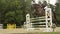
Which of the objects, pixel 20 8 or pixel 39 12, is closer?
pixel 39 12

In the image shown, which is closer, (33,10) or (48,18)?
(48,18)

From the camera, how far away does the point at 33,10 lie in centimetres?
2108

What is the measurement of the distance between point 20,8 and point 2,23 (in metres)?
2.40

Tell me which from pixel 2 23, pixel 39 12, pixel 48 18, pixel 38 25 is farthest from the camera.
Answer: pixel 2 23

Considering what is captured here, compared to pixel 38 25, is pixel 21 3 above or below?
above

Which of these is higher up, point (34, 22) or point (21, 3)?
point (21, 3)

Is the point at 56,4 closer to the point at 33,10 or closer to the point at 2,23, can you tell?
the point at 33,10

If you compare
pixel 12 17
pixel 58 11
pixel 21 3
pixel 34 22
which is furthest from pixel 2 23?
pixel 58 11

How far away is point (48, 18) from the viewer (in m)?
15.2

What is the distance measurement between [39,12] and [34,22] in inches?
78.3

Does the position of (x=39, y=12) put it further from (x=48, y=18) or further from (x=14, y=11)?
(x=48, y=18)

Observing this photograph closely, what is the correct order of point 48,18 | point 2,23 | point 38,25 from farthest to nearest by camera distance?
point 2,23 < point 38,25 < point 48,18

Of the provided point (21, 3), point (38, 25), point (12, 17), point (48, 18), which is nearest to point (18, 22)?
point (12, 17)

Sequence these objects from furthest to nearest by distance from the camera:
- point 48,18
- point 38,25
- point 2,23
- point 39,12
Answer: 1. point 2,23
2. point 39,12
3. point 38,25
4. point 48,18
